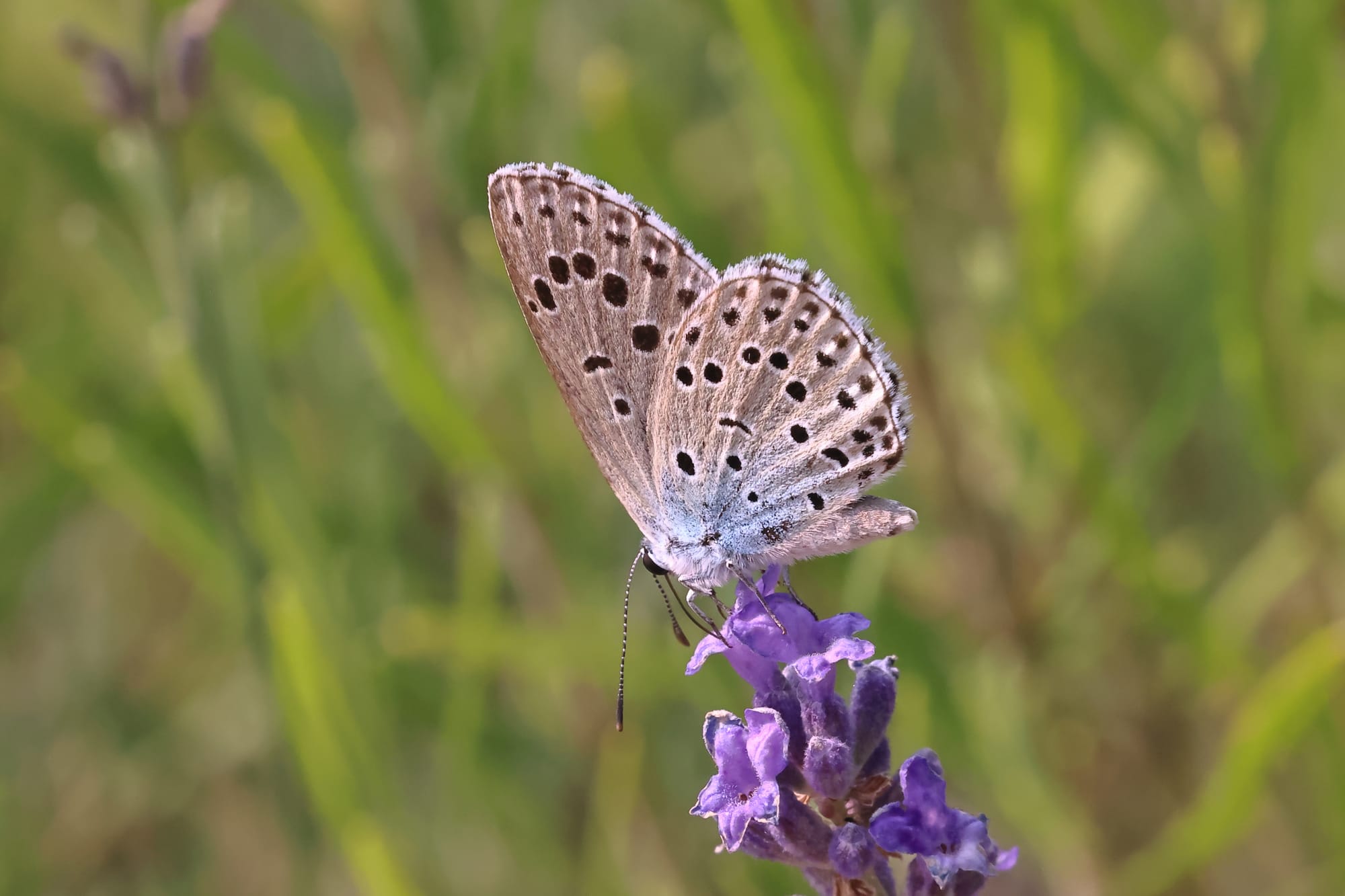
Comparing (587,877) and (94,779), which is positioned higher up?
(94,779)

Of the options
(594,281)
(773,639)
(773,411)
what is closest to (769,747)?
(773,639)

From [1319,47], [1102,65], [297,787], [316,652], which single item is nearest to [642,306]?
[316,652]

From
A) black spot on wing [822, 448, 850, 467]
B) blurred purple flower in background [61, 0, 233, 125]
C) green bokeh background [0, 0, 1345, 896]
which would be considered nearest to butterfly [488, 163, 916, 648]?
black spot on wing [822, 448, 850, 467]

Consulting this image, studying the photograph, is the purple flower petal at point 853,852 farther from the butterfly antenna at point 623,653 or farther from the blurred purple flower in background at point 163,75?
the blurred purple flower in background at point 163,75

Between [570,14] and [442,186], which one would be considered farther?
[570,14]

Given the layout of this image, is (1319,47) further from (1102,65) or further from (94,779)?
(94,779)

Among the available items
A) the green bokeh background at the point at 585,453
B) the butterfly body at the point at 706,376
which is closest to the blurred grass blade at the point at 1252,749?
the green bokeh background at the point at 585,453
